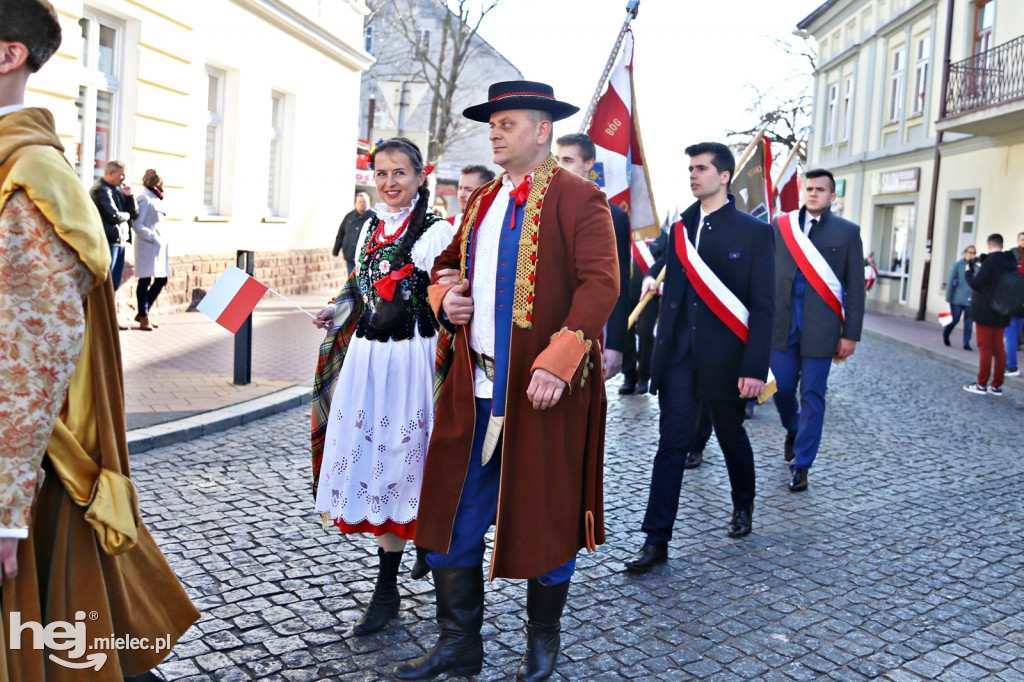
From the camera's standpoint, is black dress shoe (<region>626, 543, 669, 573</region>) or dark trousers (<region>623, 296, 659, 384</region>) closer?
black dress shoe (<region>626, 543, 669, 573</region>)

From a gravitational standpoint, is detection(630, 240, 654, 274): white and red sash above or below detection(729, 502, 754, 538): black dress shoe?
above

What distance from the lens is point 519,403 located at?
326 cm

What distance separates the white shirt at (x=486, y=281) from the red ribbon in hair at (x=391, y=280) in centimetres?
47

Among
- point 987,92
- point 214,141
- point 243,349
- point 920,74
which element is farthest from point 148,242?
point 920,74

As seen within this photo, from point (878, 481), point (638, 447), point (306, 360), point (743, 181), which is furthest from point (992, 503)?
point (306, 360)

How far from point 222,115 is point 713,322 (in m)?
12.0

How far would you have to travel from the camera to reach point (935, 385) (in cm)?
1274

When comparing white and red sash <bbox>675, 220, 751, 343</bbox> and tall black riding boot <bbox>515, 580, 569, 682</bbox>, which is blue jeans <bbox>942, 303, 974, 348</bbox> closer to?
white and red sash <bbox>675, 220, 751, 343</bbox>

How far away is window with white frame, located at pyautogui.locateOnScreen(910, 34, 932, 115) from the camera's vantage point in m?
25.9

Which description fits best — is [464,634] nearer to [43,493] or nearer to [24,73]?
[43,493]

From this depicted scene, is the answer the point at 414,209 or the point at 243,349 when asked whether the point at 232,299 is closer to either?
the point at 414,209

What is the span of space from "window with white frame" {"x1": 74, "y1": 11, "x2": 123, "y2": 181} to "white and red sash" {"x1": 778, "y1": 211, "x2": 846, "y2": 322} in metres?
8.09

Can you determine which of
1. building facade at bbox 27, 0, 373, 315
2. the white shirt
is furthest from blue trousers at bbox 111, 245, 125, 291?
the white shirt

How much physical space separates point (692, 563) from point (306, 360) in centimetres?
671
